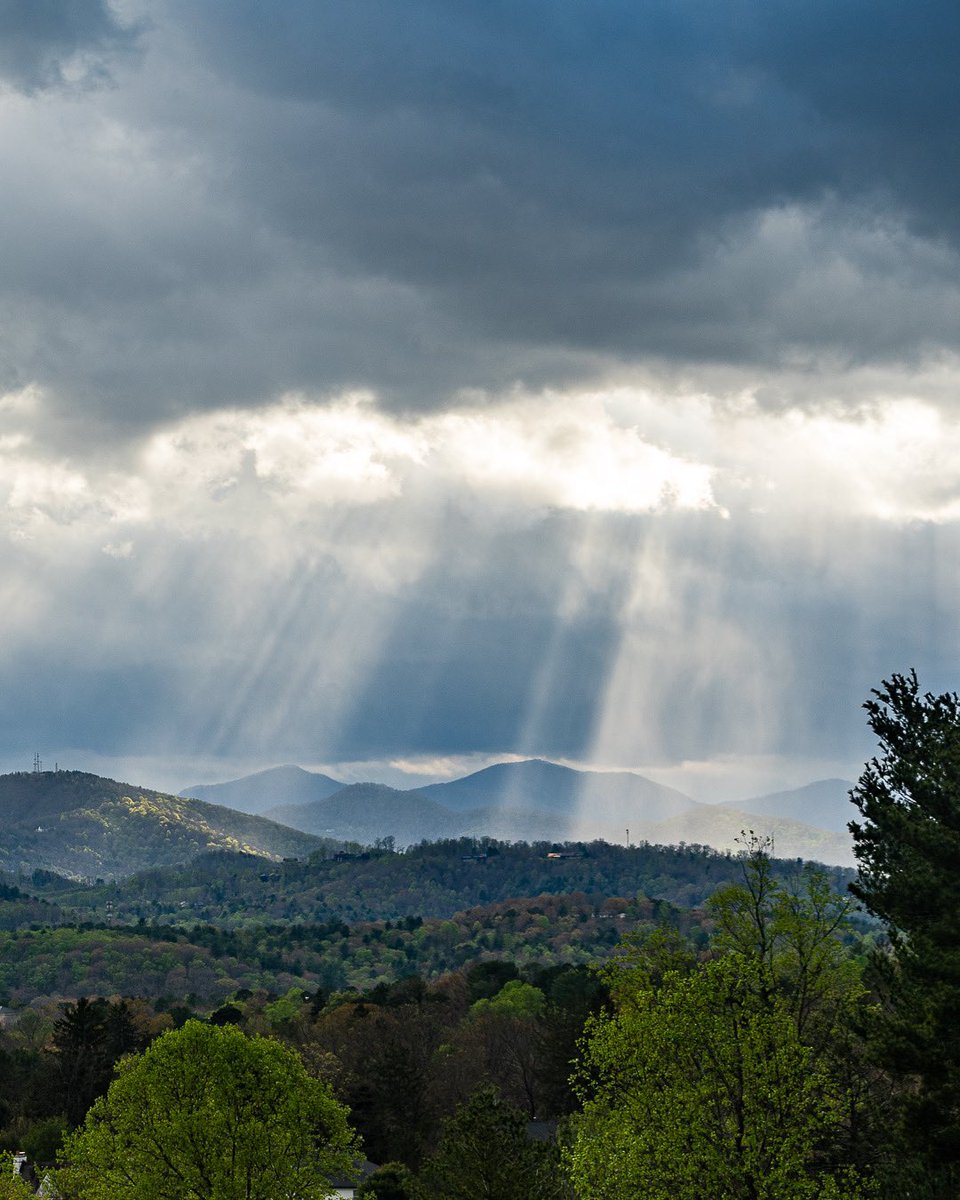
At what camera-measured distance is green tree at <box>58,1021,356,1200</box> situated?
177ft

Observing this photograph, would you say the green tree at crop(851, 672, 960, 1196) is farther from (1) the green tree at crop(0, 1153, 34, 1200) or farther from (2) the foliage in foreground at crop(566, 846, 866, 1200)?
(1) the green tree at crop(0, 1153, 34, 1200)

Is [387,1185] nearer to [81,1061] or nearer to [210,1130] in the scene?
[210,1130]

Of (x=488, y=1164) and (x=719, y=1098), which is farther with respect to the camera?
(x=488, y=1164)

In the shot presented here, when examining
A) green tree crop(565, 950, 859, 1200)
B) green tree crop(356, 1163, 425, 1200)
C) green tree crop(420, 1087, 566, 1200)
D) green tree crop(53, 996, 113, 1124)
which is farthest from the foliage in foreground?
green tree crop(53, 996, 113, 1124)

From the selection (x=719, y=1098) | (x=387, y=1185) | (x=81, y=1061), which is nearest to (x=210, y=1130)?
(x=387, y=1185)

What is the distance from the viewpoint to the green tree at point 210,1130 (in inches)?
2130

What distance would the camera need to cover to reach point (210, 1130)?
5481 centimetres

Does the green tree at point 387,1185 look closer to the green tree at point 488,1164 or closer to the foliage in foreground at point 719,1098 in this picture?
the green tree at point 488,1164

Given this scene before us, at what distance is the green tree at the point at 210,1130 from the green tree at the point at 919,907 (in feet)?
83.7

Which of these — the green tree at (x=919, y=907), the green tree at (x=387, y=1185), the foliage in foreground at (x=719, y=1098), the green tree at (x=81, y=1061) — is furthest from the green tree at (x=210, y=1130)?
the green tree at (x=81, y=1061)

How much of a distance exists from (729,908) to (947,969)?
56.9 feet

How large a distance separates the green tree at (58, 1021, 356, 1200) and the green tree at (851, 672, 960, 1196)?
25.5m

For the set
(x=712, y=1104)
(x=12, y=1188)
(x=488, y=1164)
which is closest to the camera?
(x=712, y=1104)

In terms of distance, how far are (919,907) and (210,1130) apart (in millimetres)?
29892
